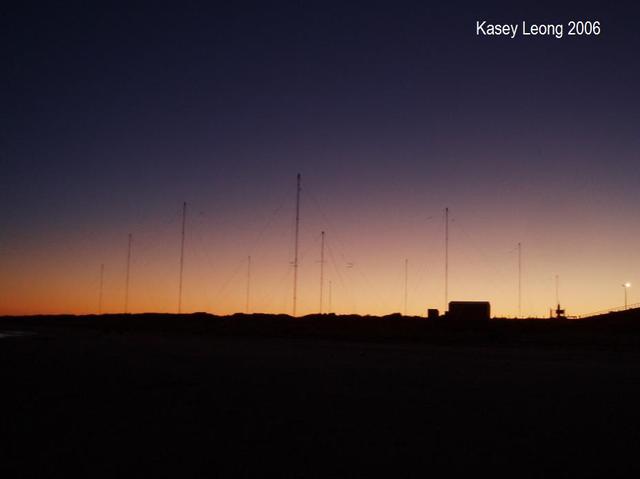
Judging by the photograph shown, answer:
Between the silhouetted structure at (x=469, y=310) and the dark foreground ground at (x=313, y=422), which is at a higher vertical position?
the silhouetted structure at (x=469, y=310)

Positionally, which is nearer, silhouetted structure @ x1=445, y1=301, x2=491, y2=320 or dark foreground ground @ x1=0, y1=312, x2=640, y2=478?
dark foreground ground @ x1=0, y1=312, x2=640, y2=478

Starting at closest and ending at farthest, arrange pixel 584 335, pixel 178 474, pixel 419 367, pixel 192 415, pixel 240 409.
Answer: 1. pixel 178 474
2. pixel 192 415
3. pixel 240 409
4. pixel 419 367
5. pixel 584 335

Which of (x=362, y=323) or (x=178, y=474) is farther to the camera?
(x=362, y=323)

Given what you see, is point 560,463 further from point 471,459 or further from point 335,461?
point 335,461

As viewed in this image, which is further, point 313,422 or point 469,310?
point 469,310

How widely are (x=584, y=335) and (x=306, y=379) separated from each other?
45694 mm

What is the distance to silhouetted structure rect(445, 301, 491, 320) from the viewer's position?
6361cm

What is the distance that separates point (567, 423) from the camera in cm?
1101

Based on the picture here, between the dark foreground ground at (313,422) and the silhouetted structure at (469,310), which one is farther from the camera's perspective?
the silhouetted structure at (469,310)

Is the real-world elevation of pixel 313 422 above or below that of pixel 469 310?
below

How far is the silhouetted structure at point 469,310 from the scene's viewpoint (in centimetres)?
6361

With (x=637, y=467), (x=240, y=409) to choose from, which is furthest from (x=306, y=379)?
(x=637, y=467)

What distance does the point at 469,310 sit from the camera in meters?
64.2

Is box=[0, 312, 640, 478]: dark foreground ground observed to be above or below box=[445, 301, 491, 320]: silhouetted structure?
below
